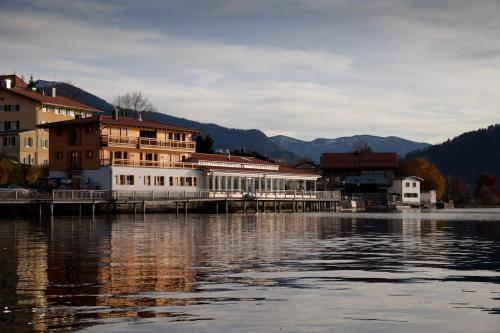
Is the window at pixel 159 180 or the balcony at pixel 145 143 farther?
the window at pixel 159 180

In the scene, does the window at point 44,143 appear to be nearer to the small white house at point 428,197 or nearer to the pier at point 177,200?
the pier at point 177,200

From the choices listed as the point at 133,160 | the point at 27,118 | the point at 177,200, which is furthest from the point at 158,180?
the point at 27,118

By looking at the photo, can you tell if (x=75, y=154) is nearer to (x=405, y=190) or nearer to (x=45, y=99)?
(x=45, y=99)

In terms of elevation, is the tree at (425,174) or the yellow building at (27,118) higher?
the yellow building at (27,118)

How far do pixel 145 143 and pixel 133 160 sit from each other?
11.1 feet

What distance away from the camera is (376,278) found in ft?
72.0

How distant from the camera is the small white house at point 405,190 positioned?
152250 mm

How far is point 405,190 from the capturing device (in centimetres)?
15350

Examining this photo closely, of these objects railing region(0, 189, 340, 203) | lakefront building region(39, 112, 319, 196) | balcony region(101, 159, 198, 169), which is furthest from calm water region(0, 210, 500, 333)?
lakefront building region(39, 112, 319, 196)

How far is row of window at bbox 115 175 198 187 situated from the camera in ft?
288

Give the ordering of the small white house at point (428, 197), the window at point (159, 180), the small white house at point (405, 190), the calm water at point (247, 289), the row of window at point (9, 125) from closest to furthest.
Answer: the calm water at point (247, 289)
the window at point (159, 180)
the row of window at point (9, 125)
the small white house at point (405, 190)
the small white house at point (428, 197)

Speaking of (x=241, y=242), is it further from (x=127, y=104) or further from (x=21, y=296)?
(x=127, y=104)

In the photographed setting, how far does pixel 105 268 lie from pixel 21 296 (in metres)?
6.62

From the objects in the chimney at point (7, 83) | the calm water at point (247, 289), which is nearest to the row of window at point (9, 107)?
the chimney at point (7, 83)
